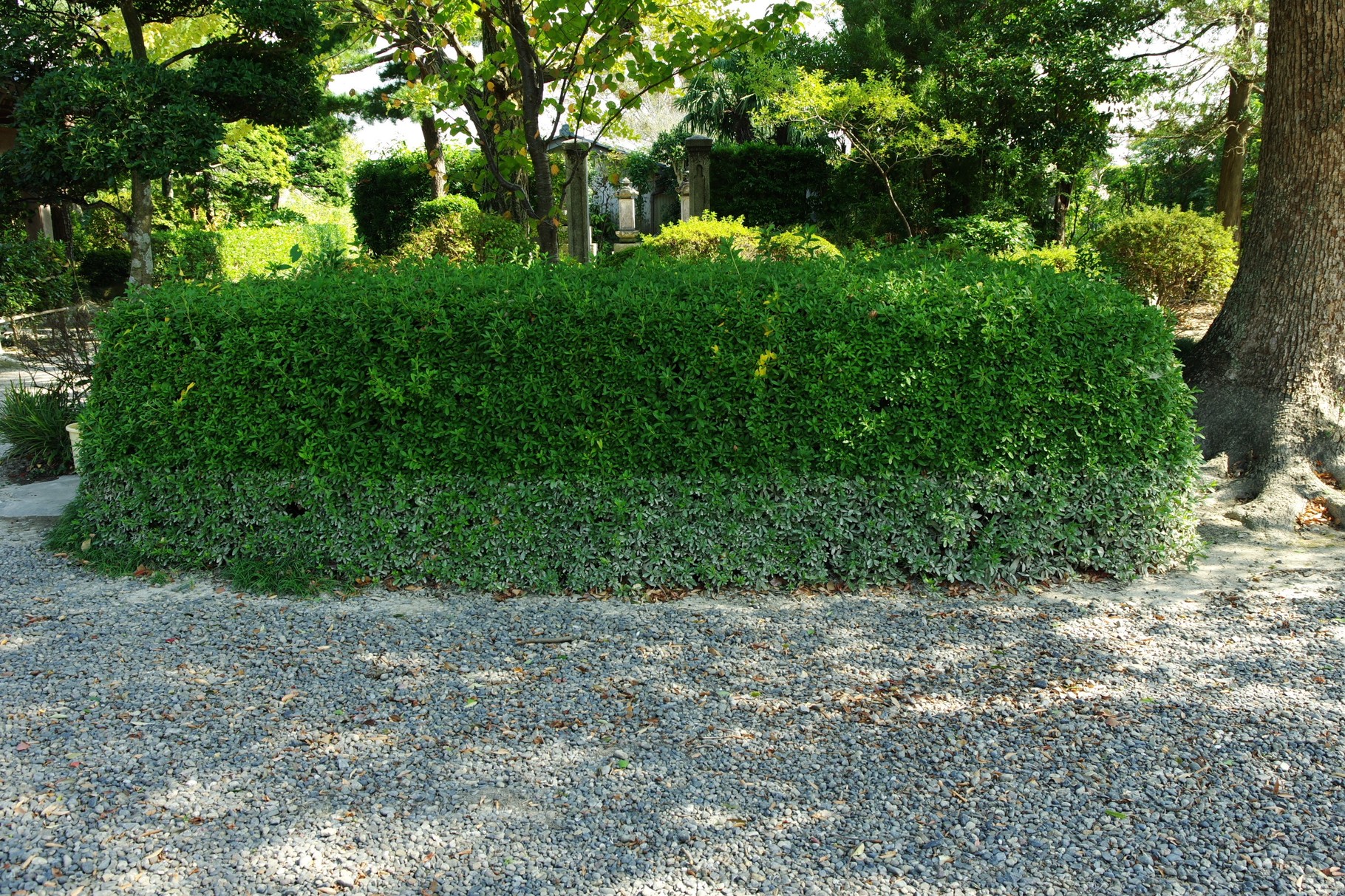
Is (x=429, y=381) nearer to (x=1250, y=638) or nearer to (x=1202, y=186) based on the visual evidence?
(x=1250, y=638)

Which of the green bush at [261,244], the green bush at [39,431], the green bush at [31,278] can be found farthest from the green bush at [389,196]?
the green bush at [39,431]

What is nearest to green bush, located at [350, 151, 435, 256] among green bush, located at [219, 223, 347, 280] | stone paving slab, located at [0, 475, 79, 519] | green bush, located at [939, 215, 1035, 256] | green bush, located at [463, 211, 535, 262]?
green bush, located at [219, 223, 347, 280]

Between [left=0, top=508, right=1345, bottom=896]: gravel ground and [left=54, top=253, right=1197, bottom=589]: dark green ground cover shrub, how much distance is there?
0.28m

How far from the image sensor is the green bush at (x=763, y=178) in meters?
20.4

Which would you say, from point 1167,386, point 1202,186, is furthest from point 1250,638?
point 1202,186

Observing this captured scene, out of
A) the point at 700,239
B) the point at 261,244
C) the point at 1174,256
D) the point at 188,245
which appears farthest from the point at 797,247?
the point at 188,245

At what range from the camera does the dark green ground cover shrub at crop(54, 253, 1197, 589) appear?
4336mm

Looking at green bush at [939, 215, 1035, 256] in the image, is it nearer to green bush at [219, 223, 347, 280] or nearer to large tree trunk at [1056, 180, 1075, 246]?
large tree trunk at [1056, 180, 1075, 246]

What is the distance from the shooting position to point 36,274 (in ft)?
42.4

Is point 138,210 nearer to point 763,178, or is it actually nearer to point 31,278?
point 31,278

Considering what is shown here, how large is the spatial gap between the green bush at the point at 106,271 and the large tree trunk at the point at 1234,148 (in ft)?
62.1

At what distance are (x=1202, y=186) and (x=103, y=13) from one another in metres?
22.4

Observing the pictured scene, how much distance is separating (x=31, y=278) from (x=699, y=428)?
1242 centimetres

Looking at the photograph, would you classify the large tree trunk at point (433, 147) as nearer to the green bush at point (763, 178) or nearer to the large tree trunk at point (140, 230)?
the green bush at point (763, 178)
